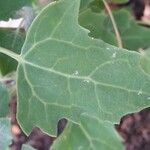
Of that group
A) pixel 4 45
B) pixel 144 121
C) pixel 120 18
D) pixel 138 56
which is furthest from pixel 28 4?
pixel 144 121

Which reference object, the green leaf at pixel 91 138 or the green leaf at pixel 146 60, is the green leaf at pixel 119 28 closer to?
the green leaf at pixel 91 138

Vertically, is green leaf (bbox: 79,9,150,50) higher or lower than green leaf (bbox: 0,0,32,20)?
lower

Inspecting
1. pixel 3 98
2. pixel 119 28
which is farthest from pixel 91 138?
pixel 119 28

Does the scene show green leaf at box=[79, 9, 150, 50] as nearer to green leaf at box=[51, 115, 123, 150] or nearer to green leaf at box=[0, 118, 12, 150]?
green leaf at box=[51, 115, 123, 150]

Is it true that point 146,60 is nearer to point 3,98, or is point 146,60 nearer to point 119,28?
point 3,98

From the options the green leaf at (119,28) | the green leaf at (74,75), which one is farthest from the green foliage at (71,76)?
the green leaf at (119,28)

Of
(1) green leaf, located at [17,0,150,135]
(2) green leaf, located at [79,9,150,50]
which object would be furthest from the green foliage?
(2) green leaf, located at [79,9,150,50]
